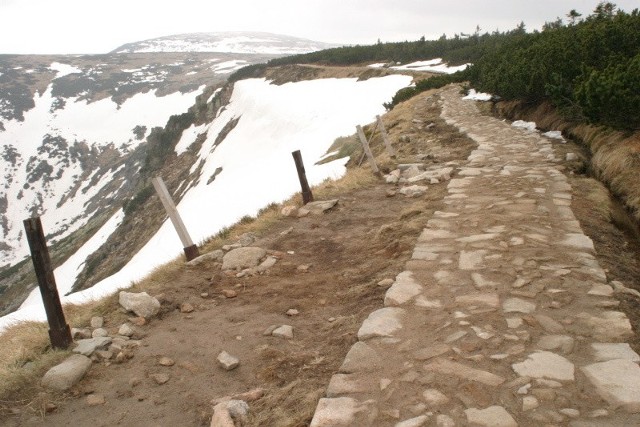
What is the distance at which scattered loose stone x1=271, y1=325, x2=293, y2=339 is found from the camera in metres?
3.68

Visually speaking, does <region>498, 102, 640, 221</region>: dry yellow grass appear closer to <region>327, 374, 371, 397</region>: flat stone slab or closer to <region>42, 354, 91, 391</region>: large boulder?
<region>327, 374, 371, 397</region>: flat stone slab

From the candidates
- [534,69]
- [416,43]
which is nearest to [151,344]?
[534,69]

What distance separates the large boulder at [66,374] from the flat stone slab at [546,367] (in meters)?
3.00

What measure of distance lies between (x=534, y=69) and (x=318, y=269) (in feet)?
28.4

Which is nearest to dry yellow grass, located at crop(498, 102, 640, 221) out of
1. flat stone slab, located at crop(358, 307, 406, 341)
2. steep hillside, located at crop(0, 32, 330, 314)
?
flat stone slab, located at crop(358, 307, 406, 341)

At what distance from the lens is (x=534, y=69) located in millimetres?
10773

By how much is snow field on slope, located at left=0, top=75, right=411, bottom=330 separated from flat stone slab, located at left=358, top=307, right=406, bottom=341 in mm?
8073

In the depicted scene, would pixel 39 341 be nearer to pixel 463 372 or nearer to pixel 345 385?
pixel 345 385

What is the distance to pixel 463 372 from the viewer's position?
2.66 meters

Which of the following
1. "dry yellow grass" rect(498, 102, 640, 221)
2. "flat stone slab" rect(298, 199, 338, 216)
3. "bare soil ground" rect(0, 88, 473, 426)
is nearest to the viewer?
"bare soil ground" rect(0, 88, 473, 426)

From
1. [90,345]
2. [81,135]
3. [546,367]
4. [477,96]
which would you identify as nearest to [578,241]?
[546,367]

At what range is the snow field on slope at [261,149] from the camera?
55.0 ft

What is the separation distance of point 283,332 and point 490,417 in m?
1.84

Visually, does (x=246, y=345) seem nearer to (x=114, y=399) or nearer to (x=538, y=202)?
(x=114, y=399)
